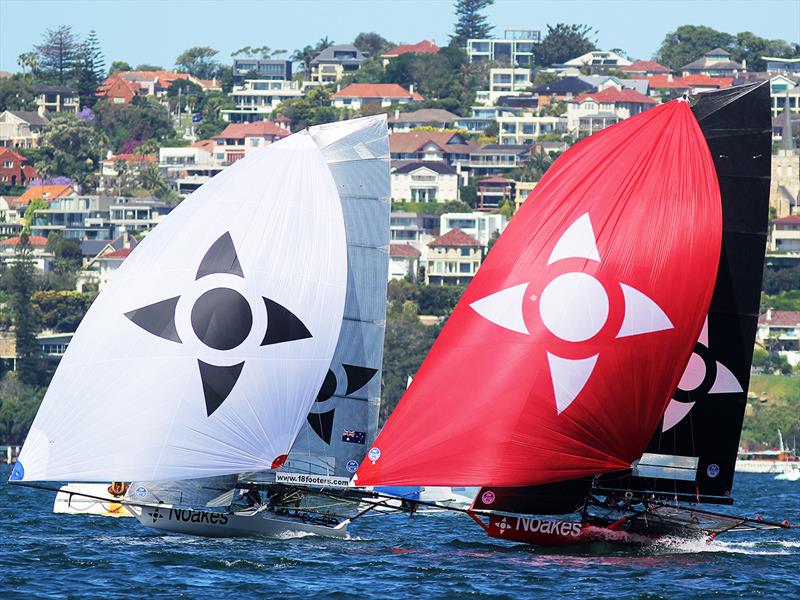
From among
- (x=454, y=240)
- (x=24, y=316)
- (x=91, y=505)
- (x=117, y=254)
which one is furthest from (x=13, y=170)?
(x=91, y=505)

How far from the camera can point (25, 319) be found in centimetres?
9375

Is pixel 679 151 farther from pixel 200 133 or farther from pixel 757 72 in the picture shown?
pixel 757 72

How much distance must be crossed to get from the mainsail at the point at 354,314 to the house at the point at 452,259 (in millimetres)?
91747

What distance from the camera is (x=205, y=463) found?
25.7 metres

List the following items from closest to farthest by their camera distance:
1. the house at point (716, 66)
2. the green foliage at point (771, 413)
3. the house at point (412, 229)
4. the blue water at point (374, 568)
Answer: the blue water at point (374, 568)
the green foliage at point (771, 413)
the house at point (412, 229)
the house at point (716, 66)

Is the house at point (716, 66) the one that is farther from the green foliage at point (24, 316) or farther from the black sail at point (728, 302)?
the black sail at point (728, 302)

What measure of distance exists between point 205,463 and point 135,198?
389ft

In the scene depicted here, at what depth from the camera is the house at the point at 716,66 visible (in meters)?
180

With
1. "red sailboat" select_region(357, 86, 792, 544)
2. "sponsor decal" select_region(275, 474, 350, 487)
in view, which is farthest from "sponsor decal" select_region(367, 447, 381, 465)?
"sponsor decal" select_region(275, 474, 350, 487)

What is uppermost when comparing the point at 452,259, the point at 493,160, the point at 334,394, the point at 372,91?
the point at 372,91

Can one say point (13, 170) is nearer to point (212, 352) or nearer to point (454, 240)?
point (454, 240)

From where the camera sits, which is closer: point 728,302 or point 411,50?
point 728,302

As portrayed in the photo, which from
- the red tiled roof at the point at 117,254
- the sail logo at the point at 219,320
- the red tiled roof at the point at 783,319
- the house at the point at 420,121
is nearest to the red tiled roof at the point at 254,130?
the house at the point at 420,121

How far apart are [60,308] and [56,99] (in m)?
73.7
